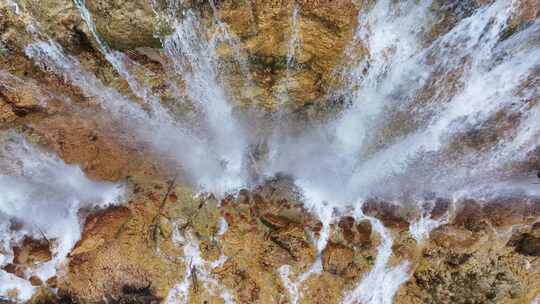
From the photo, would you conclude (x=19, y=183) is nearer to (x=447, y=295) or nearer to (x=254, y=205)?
(x=254, y=205)

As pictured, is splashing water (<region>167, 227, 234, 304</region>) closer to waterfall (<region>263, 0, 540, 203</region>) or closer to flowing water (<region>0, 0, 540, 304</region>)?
flowing water (<region>0, 0, 540, 304</region>)

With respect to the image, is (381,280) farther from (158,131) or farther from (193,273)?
(158,131)

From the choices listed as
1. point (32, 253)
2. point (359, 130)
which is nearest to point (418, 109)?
point (359, 130)

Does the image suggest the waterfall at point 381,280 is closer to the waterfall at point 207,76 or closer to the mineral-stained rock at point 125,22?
the waterfall at point 207,76

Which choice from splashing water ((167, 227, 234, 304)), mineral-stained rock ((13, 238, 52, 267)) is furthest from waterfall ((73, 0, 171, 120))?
mineral-stained rock ((13, 238, 52, 267))

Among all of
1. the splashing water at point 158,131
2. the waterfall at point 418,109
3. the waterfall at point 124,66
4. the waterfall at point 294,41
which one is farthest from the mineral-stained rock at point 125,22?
the waterfall at point 418,109
